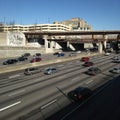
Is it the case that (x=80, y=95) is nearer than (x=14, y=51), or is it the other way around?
(x=80, y=95)

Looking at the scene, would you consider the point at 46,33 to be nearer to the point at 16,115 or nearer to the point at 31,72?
the point at 31,72

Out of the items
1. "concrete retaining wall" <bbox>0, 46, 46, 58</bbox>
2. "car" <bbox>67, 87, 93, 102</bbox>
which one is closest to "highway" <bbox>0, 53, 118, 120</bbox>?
"car" <bbox>67, 87, 93, 102</bbox>

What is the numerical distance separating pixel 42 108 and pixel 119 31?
109 meters

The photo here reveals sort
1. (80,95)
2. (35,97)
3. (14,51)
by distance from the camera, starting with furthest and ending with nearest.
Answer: (14,51), (35,97), (80,95)

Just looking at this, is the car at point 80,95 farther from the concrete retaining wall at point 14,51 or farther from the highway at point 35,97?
the concrete retaining wall at point 14,51

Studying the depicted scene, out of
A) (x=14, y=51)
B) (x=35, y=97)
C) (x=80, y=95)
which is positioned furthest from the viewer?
(x=14, y=51)

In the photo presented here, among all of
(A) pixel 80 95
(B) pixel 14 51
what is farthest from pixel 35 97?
(B) pixel 14 51

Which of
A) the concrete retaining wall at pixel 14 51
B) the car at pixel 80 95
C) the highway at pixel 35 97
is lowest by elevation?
the highway at pixel 35 97

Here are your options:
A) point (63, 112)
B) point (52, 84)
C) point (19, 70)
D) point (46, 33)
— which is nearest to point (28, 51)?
point (46, 33)

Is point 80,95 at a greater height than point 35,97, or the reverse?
point 80,95

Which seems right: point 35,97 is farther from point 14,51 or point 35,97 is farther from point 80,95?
point 14,51

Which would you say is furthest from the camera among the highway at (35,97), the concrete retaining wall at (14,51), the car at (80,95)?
the concrete retaining wall at (14,51)

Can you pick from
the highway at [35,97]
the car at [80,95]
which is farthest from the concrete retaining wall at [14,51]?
the car at [80,95]

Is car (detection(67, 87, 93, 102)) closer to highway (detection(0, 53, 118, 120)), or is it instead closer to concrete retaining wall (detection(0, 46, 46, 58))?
highway (detection(0, 53, 118, 120))
